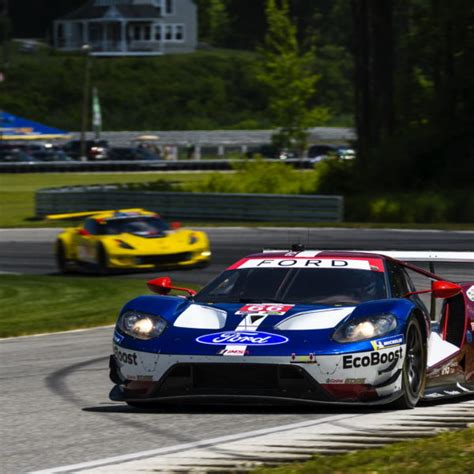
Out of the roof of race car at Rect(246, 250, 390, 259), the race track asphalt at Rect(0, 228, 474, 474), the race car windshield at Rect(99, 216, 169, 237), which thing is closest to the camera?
the race track asphalt at Rect(0, 228, 474, 474)

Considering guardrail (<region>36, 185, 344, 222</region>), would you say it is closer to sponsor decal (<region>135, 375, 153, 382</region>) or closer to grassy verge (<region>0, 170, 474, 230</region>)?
grassy verge (<region>0, 170, 474, 230</region>)

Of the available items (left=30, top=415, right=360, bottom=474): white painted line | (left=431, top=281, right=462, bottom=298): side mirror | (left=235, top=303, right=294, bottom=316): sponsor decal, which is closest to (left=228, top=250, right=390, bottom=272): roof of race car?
(left=431, top=281, right=462, bottom=298): side mirror

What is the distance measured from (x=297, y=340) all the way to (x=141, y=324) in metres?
1.13

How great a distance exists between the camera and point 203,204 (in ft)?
128

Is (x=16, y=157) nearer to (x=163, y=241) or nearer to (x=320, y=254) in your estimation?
(x=163, y=241)

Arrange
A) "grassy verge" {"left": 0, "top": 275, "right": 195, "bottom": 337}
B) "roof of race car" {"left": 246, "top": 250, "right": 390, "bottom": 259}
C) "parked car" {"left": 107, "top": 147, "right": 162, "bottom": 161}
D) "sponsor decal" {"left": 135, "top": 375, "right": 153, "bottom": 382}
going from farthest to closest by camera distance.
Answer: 1. "parked car" {"left": 107, "top": 147, "right": 162, "bottom": 161}
2. "grassy verge" {"left": 0, "top": 275, "right": 195, "bottom": 337}
3. "roof of race car" {"left": 246, "top": 250, "right": 390, "bottom": 259}
4. "sponsor decal" {"left": 135, "top": 375, "right": 153, "bottom": 382}

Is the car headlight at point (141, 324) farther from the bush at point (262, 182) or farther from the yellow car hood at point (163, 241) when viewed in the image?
the bush at point (262, 182)

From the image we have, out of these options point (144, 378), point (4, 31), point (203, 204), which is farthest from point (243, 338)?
point (4, 31)

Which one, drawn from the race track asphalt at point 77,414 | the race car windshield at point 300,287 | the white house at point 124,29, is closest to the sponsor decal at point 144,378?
the race track asphalt at point 77,414

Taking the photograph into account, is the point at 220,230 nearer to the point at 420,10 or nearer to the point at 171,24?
the point at 420,10

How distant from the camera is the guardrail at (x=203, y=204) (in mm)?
36375

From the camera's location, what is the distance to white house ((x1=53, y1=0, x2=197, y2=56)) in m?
127

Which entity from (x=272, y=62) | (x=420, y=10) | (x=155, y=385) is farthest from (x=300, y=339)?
(x=272, y=62)

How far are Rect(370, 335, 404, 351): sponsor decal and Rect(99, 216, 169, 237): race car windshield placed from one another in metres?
16.7
